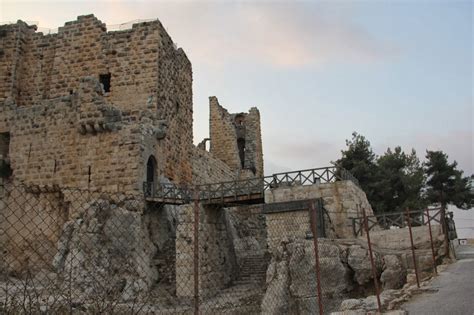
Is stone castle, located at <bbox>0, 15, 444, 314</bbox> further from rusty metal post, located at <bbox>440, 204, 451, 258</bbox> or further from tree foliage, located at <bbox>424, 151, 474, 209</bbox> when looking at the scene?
tree foliage, located at <bbox>424, 151, 474, 209</bbox>

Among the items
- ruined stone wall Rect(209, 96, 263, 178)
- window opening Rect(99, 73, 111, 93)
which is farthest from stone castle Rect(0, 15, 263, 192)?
ruined stone wall Rect(209, 96, 263, 178)

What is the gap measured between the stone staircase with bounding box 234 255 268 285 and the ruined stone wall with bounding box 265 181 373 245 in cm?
222

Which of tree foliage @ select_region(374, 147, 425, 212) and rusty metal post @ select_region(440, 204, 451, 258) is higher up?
tree foliage @ select_region(374, 147, 425, 212)

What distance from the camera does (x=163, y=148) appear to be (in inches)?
684

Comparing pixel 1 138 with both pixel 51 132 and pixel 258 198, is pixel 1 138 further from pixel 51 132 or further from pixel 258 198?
pixel 258 198

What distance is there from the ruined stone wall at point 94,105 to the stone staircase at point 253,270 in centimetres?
458

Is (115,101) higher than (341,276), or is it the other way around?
(115,101)

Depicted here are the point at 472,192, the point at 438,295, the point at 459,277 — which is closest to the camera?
the point at 438,295

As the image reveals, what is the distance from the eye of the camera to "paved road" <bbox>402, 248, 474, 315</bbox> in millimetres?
6629

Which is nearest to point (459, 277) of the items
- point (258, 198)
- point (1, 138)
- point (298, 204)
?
point (298, 204)

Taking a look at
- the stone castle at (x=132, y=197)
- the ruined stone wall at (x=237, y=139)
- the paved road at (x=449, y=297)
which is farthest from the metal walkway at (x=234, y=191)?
the ruined stone wall at (x=237, y=139)

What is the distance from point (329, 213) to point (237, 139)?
58.0 feet

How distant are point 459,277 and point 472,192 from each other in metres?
21.6

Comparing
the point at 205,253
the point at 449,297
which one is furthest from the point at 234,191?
the point at 449,297
